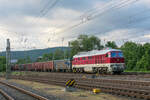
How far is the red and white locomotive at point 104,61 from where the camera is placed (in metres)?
27.5

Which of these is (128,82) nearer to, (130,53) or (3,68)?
(130,53)

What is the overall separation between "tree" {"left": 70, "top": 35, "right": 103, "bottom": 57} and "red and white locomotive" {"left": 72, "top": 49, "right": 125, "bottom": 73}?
4847 centimetres

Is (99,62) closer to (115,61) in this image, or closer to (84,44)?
(115,61)

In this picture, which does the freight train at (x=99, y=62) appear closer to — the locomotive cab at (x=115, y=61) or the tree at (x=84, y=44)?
the locomotive cab at (x=115, y=61)

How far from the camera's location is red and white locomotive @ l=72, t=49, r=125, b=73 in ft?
90.4

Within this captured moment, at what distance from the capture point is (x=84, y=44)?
85438 millimetres

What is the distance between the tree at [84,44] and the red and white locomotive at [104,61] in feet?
159

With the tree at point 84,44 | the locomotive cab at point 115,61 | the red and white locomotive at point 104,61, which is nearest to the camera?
the locomotive cab at point 115,61

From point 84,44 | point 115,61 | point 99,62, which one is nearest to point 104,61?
point 99,62

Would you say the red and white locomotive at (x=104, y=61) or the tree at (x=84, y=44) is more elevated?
the tree at (x=84, y=44)

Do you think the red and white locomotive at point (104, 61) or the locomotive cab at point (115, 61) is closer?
the locomotive cab at point (115, 61)

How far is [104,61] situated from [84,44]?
56741 mm

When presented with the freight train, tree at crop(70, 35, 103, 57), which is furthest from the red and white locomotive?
tree at crop(70, 35, 103, 57)

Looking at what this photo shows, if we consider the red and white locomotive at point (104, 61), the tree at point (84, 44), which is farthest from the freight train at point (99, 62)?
the tree at point (84, 44)
